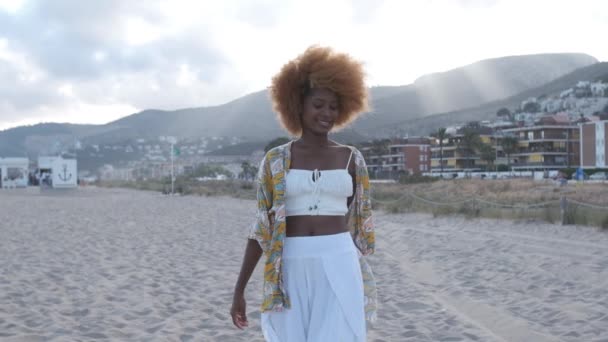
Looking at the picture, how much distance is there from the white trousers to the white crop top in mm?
102

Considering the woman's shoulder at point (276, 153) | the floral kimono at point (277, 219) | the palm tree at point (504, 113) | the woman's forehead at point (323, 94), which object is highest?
the palm tree at point (504, 113)

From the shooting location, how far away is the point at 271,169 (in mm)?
2336

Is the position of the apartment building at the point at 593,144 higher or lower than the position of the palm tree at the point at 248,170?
higher

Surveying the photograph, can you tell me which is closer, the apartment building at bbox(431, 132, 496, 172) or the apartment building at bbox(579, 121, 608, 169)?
the apartment building at bbox(579, 121, 608, 169)

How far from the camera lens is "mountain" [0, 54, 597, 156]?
125188 millimetres

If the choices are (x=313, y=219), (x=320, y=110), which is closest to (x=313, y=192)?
(x=313, y=219)

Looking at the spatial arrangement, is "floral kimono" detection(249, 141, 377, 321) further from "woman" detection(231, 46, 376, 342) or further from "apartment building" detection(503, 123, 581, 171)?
"apartment building" detection(503, 123, 581, 171)

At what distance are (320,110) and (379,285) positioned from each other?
5203mm

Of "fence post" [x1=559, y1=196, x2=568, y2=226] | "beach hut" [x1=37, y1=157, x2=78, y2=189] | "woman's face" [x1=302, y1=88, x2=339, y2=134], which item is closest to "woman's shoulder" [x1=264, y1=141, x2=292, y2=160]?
"woman's face" [x1=302, y1=88, x2=339, y2=134]

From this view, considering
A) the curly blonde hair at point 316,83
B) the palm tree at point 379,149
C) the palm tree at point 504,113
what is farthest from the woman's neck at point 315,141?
the palm tree at point 504,113

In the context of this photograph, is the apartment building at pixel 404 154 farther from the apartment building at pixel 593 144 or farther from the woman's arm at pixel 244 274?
the woman's arm at pixel 244 274

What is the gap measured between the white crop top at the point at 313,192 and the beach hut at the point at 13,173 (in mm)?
59237

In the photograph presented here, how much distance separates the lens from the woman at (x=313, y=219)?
225 centimetres

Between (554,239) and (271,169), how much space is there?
31.7 feet
